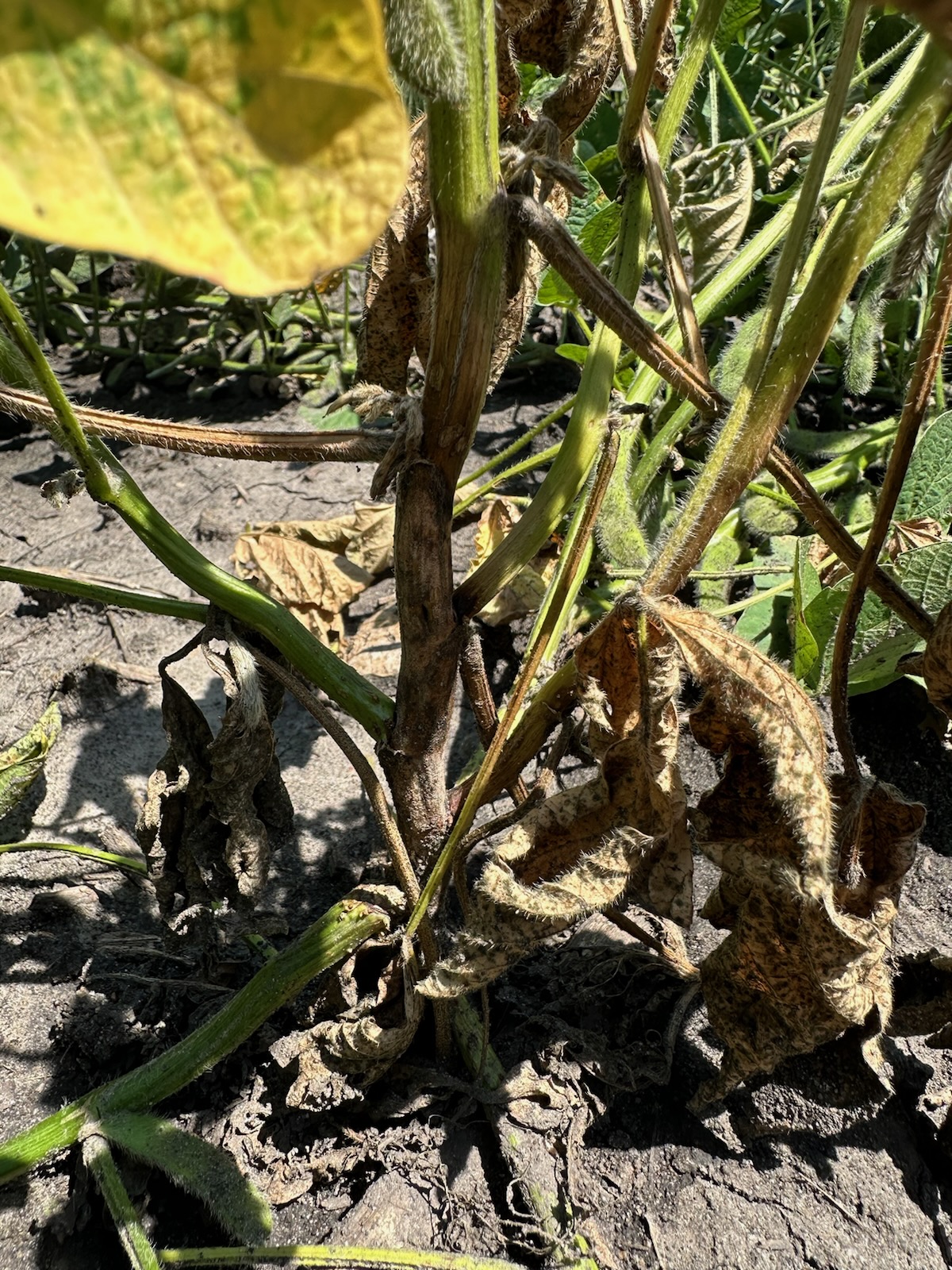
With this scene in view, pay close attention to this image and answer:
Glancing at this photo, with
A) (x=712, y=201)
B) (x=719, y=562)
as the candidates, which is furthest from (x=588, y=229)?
(x=719, y=562)

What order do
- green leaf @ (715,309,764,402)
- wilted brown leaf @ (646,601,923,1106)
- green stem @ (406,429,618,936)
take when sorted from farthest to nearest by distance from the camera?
green leaf @ (715,309,764,402) < green stem @ (406,429,618,936) < wilted brown leaf @ (646,601,923,1106)

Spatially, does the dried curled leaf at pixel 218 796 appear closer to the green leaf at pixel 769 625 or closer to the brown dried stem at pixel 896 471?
the brown dried stem at pixel 896 471

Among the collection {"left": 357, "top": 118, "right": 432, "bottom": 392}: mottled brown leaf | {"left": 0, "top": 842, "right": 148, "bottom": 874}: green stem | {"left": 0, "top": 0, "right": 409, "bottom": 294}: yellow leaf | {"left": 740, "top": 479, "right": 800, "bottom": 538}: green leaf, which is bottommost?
{"left": 0, "top": 842, "right": 148, "bottom": 874}: green stem

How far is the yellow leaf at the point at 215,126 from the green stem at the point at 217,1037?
81 cm

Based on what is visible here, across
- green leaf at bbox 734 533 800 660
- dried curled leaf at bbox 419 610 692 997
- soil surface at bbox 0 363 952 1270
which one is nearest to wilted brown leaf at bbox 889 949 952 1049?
soil surface at bbox 0 363 952 1270

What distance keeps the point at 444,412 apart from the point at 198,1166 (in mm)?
797

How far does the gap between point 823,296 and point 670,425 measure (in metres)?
0.69

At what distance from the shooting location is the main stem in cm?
63

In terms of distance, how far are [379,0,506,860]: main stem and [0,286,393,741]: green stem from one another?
0.05 metres

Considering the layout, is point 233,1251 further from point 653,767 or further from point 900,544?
point 900,544

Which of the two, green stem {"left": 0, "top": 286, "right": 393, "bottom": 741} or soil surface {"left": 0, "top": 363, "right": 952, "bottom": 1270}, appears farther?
soil surface {"left": 0, "top": 363, "right": 952, "bottom": 1270}

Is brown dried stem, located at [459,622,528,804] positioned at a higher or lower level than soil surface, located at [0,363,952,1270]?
higher

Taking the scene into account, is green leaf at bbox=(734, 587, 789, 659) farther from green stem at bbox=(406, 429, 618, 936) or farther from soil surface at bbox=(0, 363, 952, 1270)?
green stem at bbox=(406, 429, 618, 936)

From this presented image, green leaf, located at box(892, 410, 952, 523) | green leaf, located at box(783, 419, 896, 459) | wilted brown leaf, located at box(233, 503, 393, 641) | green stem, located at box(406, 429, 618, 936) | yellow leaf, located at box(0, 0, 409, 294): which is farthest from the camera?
green leaf, located at box(783, 419, 896, 459)
